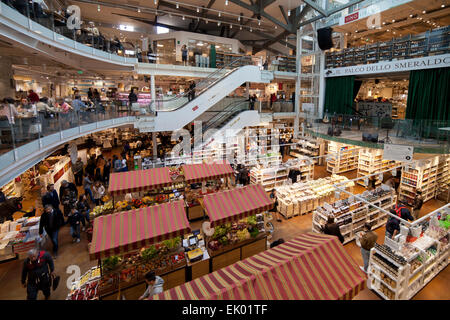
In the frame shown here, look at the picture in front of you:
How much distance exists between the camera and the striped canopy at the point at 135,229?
489 cm

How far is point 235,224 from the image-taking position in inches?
264

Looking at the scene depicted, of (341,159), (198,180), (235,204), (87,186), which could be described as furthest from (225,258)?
(341,159)

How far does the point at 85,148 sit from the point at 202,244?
12.7 meters

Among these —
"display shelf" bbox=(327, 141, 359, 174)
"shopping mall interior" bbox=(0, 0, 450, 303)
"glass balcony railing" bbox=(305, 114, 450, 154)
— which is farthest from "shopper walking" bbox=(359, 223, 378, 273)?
"display shelf" bbox=(327, 141, 359, 174)

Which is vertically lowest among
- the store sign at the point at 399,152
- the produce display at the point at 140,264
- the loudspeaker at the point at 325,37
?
the produce display at the point at 140,264

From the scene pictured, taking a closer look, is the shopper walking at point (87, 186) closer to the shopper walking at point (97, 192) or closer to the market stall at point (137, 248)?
the shopper walking at point (97, 192)

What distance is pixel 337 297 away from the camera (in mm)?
3627

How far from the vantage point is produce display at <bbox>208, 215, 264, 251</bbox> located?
6.11 meters

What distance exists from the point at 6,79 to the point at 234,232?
11.0 metres

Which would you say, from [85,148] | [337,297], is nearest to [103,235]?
[337,297]

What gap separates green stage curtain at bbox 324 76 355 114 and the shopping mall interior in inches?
3.9

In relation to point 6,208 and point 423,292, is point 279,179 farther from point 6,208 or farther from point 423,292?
point 6,208

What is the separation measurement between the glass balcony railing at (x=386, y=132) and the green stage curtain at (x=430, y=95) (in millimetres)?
427

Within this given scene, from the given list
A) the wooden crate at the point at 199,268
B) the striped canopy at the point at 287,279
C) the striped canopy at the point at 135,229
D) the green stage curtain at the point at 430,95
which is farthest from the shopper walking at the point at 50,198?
the green stage curtain at the point at 430,95
